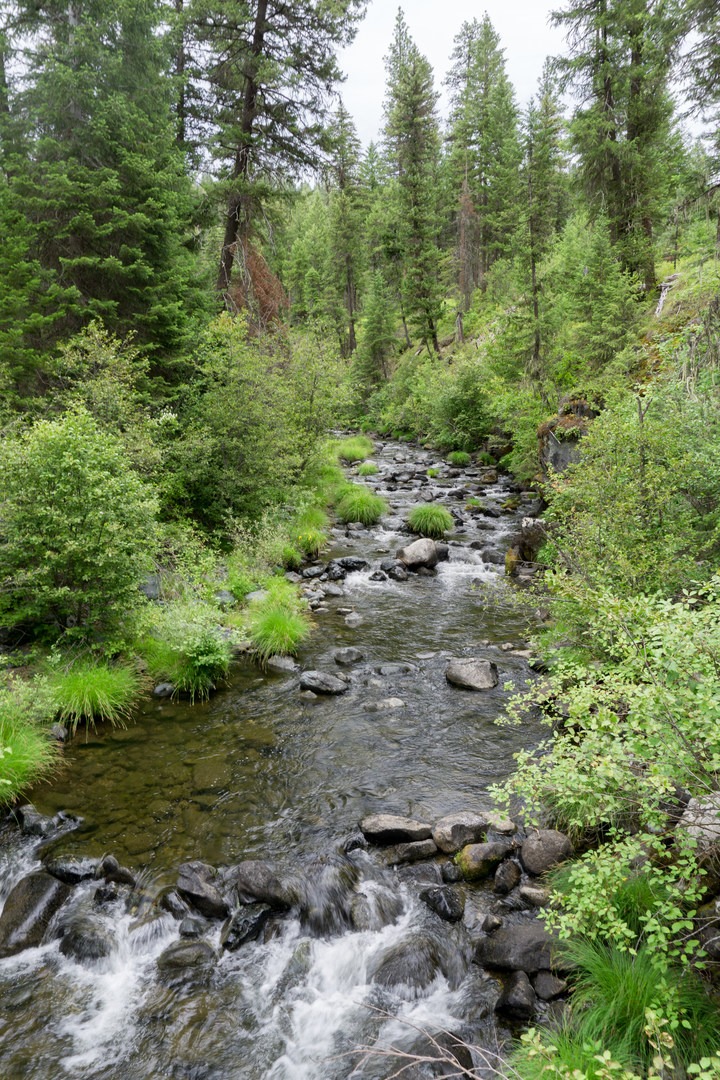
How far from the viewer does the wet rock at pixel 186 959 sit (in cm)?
518

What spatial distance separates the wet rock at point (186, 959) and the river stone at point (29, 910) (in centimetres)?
133

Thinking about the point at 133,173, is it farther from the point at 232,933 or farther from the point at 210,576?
the point at 232,933

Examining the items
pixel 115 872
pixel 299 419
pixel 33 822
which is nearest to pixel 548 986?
pixel 115 872

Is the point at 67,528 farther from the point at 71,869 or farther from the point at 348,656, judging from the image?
the point at 348,656

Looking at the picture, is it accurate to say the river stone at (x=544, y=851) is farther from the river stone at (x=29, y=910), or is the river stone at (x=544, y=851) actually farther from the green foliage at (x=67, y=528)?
the green foliage at (x=67, y=528)

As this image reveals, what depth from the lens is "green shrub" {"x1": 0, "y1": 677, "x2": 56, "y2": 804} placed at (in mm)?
7023

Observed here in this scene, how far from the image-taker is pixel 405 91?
37125mm

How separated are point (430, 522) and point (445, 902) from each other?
1390cm

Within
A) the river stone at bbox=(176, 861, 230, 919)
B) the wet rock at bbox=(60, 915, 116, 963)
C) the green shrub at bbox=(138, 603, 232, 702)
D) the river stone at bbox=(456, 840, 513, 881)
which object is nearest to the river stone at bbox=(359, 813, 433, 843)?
the river stone at bbox=(456, 840, 513, 881)

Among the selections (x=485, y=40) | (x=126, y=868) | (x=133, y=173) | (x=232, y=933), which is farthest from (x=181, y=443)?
(x=485, y=40)

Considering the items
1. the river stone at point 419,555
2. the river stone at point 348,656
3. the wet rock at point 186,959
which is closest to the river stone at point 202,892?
the wet rock at point 186,959

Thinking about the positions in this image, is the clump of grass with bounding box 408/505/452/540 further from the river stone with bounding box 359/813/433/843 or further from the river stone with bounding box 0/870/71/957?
the river stone with bounding box 0/870/71/957

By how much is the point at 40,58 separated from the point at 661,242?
23.1 metres

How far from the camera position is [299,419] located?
61.0ft
